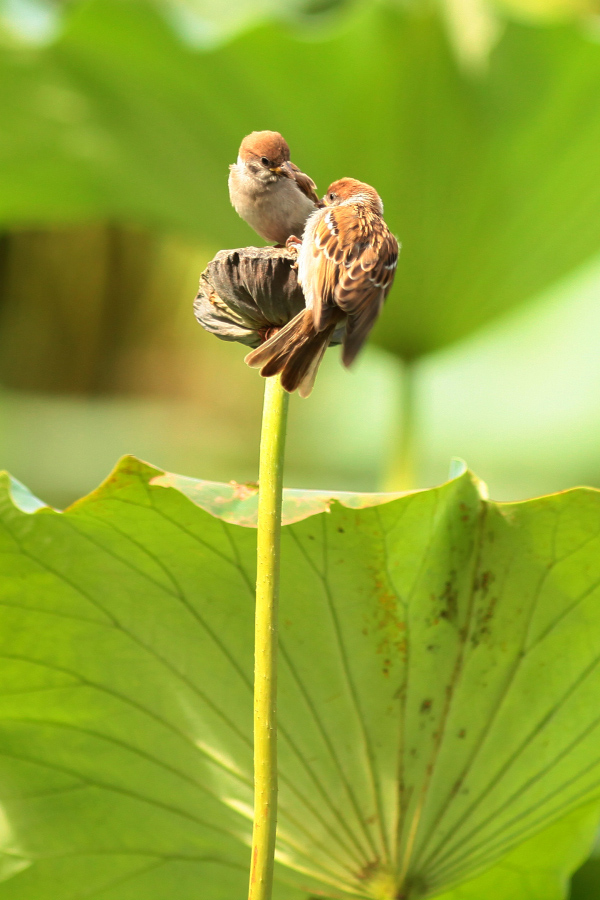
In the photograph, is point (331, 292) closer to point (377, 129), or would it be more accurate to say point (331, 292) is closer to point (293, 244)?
point (293, 244)

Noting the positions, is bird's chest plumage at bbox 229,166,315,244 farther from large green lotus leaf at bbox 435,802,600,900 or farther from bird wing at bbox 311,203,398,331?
large green lotus leaf at bbox 435,802,600,900

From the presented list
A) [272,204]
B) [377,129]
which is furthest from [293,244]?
[377,129]

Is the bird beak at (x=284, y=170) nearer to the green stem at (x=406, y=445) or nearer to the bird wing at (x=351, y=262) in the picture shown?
the bird wing at (x=351, y=262)

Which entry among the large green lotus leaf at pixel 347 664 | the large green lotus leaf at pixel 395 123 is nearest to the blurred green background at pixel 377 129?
the large green lotus leaf at pixel 395 123

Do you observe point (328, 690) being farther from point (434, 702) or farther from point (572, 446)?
point (572, 446)

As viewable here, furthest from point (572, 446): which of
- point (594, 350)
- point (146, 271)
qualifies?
point (146, 271)
